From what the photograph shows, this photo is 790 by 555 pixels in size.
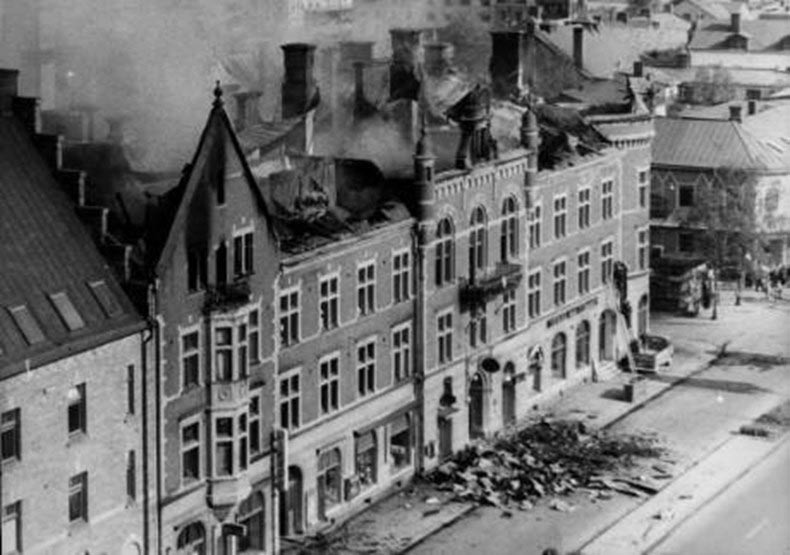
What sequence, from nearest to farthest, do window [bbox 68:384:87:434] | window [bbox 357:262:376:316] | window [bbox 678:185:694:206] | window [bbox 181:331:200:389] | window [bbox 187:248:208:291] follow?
window [bbox 68:384:87:434]
window [bbox 187:248:208:291]
window [bbox 181:331:200:389]
window [bbox 357:262:376:316]
window [bbox 678:185:694:206]

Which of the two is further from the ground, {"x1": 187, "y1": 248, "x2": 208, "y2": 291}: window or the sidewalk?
{"x1": 187, "y1": 248, "x2": 208, "y2": 291}: window

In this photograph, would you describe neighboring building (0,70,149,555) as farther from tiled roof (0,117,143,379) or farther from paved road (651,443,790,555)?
paved road (651,443,790,555)

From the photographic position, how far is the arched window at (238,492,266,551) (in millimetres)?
64375

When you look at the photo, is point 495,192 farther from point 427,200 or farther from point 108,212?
point 108,212

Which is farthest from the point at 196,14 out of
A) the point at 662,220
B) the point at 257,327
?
the point at 257,327

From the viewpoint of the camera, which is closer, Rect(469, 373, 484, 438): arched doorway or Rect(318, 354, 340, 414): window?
Rect(318, 354, 340, 414): window

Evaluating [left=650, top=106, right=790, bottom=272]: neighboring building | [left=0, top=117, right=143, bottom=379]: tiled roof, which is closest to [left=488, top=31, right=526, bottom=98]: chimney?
[left=650, top=106, right=790, bottom=272]: neighboring building

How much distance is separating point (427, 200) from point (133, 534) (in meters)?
22.1

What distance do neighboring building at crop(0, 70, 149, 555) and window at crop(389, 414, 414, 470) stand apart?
1733 centimetres

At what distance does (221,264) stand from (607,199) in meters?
37.0

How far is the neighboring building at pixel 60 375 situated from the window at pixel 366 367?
14.9 meters

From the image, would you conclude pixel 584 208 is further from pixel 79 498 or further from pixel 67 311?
pixel 79 498

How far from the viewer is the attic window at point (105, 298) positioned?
57.2m

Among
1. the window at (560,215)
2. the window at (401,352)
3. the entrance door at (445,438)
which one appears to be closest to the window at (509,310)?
the window at (560,215)
